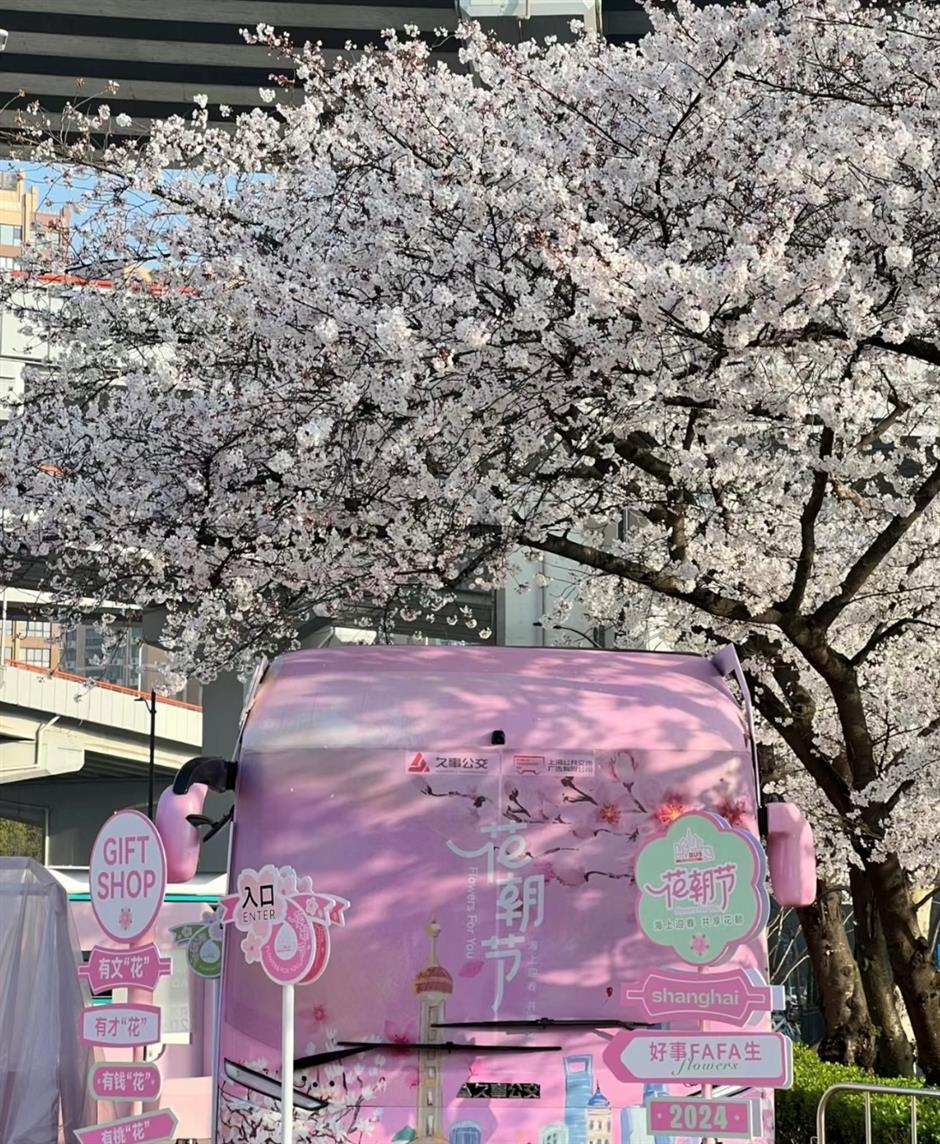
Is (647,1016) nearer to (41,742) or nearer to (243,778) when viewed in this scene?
(243,778)

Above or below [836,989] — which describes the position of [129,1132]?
above

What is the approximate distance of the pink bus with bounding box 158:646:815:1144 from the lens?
7.62 m

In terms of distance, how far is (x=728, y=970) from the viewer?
23.4ft

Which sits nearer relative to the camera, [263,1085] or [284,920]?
[284,920]

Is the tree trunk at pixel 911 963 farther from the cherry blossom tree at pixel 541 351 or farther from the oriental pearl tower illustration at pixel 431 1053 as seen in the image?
the oriental pearl tower illustration at pixel 431 1053

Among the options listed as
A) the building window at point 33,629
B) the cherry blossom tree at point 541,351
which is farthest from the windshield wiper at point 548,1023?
the building window at point 33,629

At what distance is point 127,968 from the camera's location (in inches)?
308

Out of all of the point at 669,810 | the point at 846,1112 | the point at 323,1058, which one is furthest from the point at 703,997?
the point at 846,1112

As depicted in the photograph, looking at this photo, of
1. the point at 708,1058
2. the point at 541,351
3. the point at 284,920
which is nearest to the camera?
the point at 708,1058

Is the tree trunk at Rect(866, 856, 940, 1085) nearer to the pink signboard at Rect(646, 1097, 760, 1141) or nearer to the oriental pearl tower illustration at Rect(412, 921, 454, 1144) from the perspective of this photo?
the pink signboard at Rect(646, 1097, 760, 1141)

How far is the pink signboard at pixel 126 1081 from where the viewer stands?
304 inches

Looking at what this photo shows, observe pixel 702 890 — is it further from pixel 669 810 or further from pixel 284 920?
pixel 284 920

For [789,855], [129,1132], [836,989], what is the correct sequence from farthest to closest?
[836,989] < [789,855] < [129,1132]

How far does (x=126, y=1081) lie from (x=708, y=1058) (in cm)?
276
